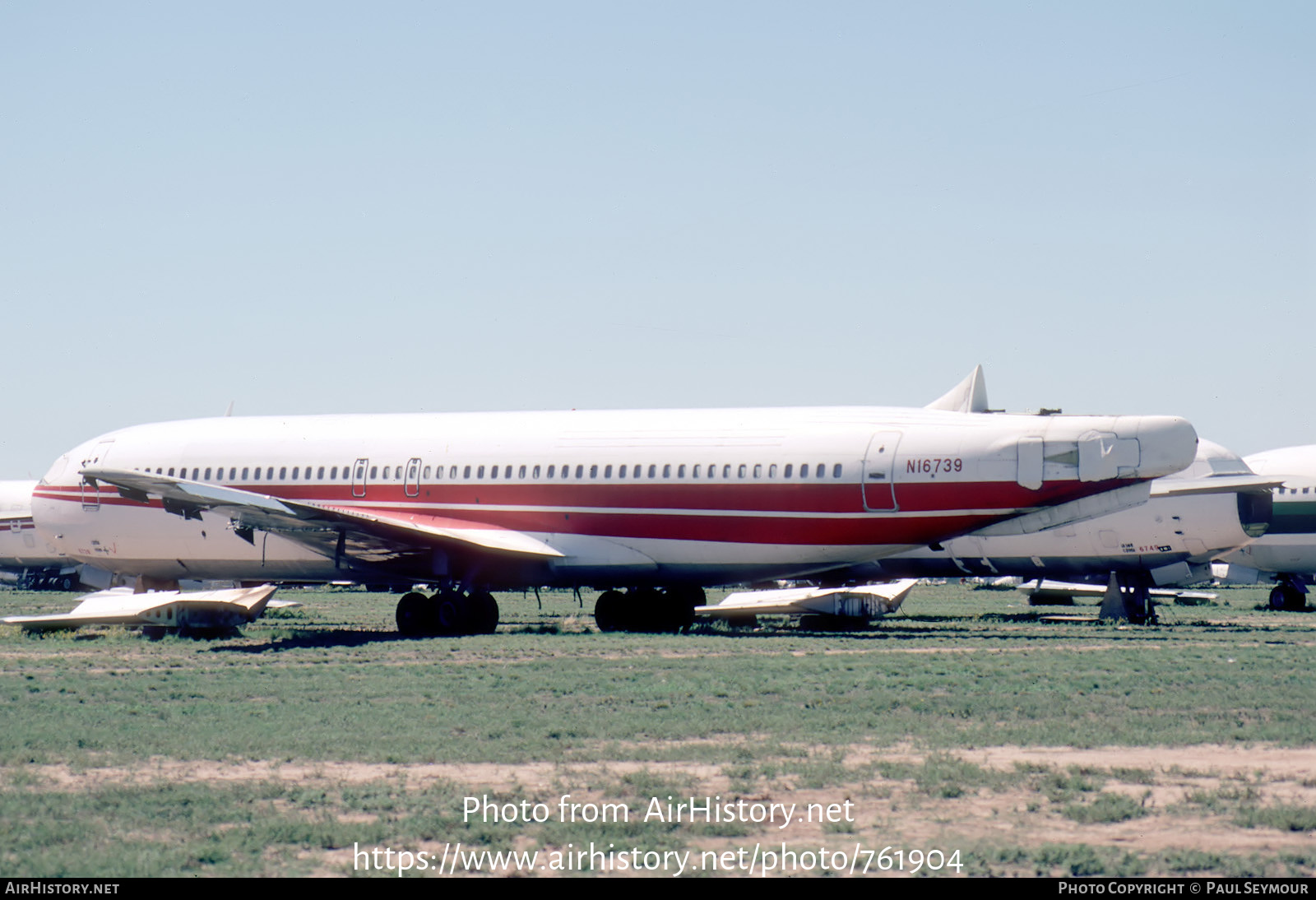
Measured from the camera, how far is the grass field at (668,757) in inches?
319

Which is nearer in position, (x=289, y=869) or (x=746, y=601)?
(x=289, y=869)

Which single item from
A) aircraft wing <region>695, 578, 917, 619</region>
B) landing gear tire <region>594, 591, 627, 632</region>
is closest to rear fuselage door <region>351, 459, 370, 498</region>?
landing gear tire <region>594, 591, 627, 632</region>

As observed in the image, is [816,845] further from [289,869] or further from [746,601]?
[746,601]

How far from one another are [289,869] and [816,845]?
305cm

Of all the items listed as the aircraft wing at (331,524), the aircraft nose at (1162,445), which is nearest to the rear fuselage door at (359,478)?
the aircraft wing at (331,524)

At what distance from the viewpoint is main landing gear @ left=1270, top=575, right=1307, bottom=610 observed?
4522 cm

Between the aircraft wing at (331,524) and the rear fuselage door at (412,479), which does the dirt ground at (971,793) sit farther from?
the rear fuselage door at (412,479)

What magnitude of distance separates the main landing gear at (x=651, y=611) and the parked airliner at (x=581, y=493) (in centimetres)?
4

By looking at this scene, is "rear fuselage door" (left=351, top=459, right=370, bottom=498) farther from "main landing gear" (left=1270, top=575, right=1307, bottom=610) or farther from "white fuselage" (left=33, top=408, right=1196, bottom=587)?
"main landing gear" (left=1270, top=575, right=1307, bottom=610)

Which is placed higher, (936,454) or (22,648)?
(936,454)

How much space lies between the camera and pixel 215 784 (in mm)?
10203

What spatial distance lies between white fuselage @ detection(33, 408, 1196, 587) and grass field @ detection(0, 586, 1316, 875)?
137 inches

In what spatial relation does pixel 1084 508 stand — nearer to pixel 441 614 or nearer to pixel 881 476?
pixel 881 476
